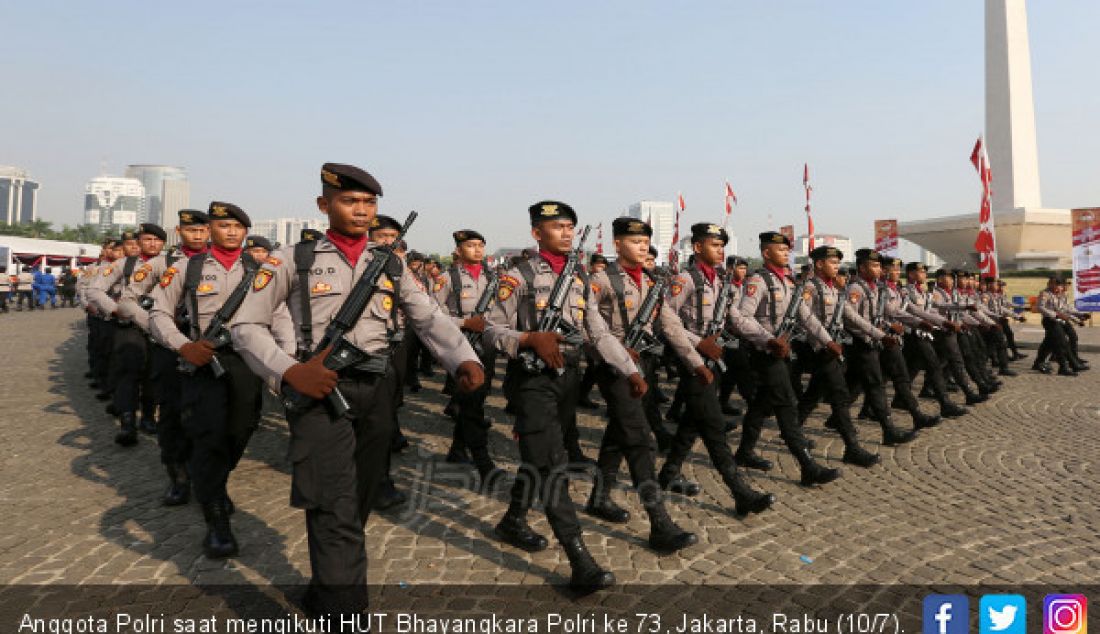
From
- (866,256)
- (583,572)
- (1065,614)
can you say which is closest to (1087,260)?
(866,256)

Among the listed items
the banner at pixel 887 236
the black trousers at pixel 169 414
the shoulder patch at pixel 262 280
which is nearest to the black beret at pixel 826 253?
the shoulder patch at pixel 262 280

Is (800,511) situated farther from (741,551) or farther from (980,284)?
(980,284)

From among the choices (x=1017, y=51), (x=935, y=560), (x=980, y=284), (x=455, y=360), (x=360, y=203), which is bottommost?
(x=935, y=560)

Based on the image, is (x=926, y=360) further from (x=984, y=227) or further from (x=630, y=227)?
(x=984, y=227)

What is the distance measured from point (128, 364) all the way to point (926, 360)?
9315 millimetres

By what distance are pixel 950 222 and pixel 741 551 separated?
64001mm

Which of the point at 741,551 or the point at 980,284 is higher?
the point at 980,284

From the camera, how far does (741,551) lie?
4148 mm

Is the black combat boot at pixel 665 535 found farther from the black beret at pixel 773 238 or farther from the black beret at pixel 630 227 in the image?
the black beret at pixel 773 238

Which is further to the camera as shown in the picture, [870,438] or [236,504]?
[870,438]

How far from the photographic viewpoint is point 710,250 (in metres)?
5.57

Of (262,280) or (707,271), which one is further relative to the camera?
(707,271)

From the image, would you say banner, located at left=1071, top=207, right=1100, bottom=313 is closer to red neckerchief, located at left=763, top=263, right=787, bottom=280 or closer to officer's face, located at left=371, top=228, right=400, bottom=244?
red neckerchief, located at left=763, top=263, right=787, bottom=280

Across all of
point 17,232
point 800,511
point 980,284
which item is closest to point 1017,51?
point 980,284
